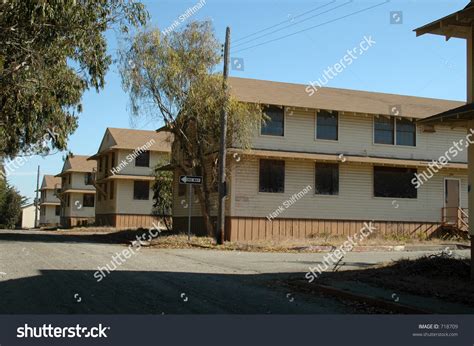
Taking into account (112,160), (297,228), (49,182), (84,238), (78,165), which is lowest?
(84,238)

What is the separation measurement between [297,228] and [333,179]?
334 cm

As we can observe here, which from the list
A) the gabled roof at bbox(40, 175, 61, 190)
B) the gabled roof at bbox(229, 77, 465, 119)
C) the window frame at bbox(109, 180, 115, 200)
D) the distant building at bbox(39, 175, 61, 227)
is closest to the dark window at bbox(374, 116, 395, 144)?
the gabled roof at bbox(229, 77, 465, 119)

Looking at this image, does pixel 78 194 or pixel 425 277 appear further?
pixel 78 194

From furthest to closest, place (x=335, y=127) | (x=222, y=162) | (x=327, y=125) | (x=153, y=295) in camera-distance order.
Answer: (x=335, y=127)
(x=327, y=125)
(x=222, y=162)
(x=153, y=295)

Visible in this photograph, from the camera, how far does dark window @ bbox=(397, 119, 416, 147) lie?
3158cm

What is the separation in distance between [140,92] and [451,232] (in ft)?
59.2

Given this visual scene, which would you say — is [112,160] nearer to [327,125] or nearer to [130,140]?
[130,140]

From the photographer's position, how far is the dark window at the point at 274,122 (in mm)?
28847

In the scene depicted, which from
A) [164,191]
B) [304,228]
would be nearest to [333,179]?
[304,228]

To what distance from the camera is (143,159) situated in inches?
2019

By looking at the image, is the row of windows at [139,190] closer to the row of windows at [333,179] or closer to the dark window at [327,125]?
the row of windows at [333,179]

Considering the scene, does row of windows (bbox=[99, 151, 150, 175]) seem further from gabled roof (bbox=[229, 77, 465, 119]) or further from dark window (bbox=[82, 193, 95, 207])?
gabled roof (bbox=[229, 77, 465, 119])

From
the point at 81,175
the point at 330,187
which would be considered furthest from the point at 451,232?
the point at 81,175
